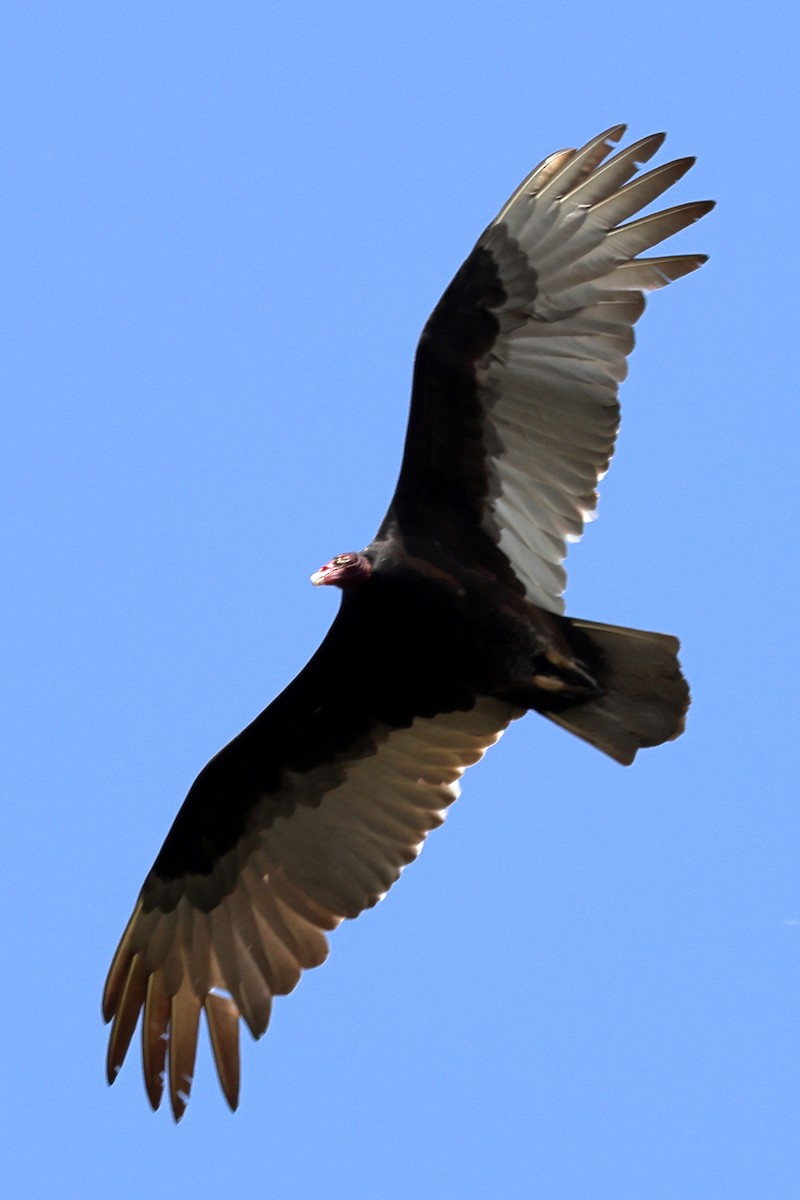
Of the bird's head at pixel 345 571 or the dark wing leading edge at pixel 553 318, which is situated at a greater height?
the dark wing leading edge at pixel 553 318

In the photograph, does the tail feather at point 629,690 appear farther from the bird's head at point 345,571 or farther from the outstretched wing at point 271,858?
the bird's head at point 345,571

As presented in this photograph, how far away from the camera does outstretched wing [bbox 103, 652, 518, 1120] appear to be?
27.9ft

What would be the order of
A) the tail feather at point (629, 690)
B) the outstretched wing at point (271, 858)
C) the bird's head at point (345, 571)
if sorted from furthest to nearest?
the outstretched wing at point (271, 858)
the tail feather at point (629, 690)
the bird's head at point (345, 571)

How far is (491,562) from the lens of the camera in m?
8.04

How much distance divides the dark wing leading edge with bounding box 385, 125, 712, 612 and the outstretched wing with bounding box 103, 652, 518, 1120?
1.11m

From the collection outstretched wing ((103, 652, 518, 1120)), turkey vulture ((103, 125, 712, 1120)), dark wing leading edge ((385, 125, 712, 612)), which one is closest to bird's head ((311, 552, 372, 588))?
turkey vulture ((103, 125, 712, 1120))

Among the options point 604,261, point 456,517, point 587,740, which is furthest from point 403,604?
point 604,261

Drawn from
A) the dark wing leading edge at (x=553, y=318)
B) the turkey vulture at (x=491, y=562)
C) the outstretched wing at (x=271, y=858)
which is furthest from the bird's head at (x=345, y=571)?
the outstretched wing at (x=271, y=858)

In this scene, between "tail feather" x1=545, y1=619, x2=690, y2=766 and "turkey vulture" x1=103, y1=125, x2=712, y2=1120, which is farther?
"tail feather" x1=545, y1=619, x2=690, y2=766

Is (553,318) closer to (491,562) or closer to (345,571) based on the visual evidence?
(491,562)

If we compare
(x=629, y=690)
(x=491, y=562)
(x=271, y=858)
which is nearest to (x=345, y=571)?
(x=491, y=562)

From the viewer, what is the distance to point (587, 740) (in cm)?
811

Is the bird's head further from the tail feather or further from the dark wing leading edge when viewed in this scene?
the tail feather

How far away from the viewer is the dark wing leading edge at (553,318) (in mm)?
7809
